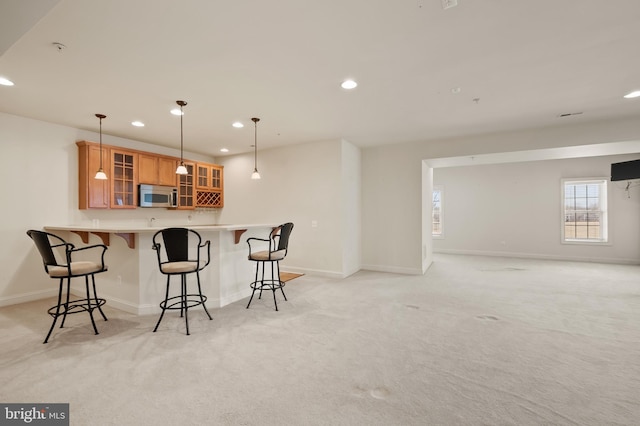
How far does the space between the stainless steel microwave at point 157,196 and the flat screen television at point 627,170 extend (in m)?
8.48

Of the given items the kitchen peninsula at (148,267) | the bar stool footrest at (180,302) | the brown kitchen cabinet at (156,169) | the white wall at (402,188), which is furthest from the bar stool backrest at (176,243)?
the white wall at (402,188)

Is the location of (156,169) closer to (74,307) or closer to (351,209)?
(74,307)

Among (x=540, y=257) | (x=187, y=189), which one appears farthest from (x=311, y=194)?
(x=540, y=257)

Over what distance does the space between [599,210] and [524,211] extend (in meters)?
1.60

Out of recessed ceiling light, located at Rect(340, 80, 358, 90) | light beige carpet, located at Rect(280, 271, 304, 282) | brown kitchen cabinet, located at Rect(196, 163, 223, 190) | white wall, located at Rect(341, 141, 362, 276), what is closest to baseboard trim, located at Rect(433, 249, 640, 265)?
white wall, located at Rect(341, 141, 362, 276)

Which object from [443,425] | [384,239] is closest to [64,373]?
[443,425]

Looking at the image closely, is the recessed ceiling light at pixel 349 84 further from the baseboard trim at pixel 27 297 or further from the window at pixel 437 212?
the window at pixel 437 212

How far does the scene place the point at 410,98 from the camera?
3.52 metres

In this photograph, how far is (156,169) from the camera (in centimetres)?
552

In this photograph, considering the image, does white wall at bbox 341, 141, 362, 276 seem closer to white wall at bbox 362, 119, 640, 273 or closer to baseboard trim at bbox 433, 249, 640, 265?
white wall at bbox 362, 119, 640, 273

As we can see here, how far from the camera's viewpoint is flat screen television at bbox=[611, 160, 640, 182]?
4.96 metres

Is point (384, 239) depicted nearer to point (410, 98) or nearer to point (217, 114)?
point (410, 98)

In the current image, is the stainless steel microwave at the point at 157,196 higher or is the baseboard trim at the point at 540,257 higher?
the stainless steel microwave at the point at 157,196

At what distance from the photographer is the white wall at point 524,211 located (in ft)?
21.9
